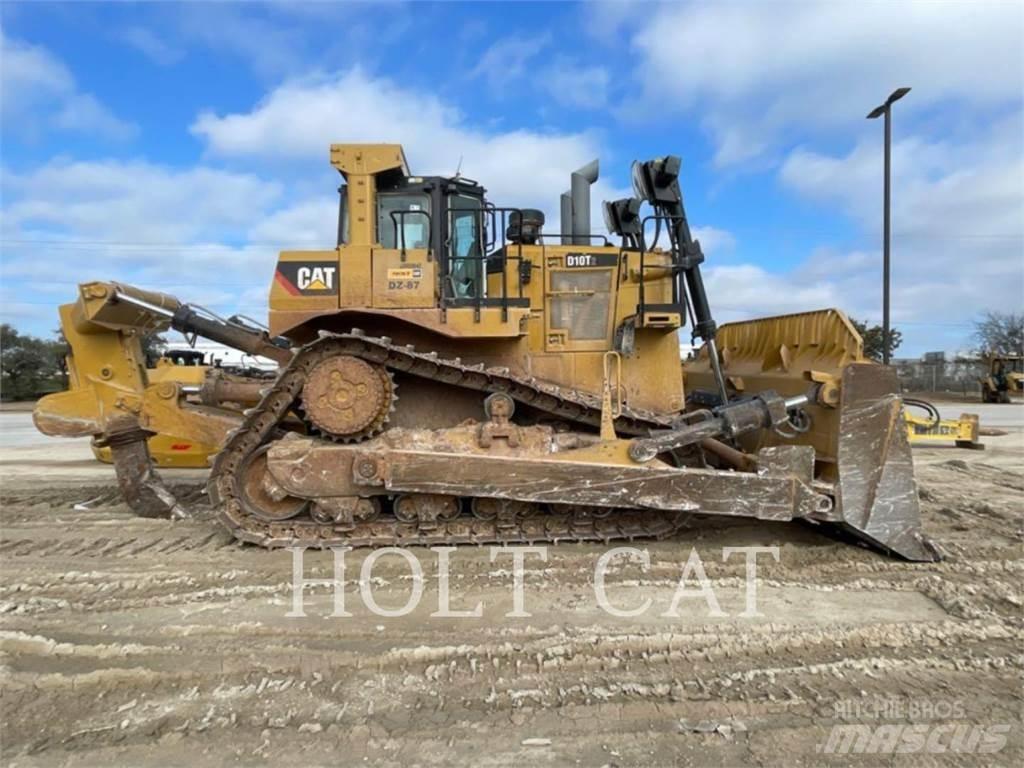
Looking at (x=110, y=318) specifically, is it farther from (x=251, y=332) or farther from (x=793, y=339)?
(x=793, y=339)

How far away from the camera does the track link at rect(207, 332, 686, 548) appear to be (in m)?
5.08

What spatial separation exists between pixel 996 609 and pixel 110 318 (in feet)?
24.5

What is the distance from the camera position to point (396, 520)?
16.9ft

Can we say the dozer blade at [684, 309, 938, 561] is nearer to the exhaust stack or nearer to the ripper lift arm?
the exhaust stack

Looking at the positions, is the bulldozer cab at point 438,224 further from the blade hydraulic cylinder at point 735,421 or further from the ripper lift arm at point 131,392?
the blade hydraulic cylinder at point 735,421

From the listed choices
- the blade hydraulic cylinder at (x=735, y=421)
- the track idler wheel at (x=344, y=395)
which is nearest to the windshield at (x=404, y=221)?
the track idler wheel at (x=344, y=395)

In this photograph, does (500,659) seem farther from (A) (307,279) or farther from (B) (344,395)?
(A) (307,279)

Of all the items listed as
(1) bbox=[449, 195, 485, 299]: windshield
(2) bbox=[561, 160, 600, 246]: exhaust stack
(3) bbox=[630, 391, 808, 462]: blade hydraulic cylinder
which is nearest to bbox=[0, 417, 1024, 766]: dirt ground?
(3) bbox=[630, 391, 808, 462]: blade hydraulic cylinder

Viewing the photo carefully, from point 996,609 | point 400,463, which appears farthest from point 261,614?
point 996,609

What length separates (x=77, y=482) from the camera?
844cm

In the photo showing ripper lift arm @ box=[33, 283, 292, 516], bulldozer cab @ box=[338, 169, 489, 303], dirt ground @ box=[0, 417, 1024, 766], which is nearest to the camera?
dirt ground @ box=[0, 417, 1024, 766]

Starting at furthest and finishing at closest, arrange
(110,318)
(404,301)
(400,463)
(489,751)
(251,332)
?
(251,332) → (110,318) → (404,301) → (400,463) → (489,751)

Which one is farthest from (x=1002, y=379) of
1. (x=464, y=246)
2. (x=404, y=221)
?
(x=404, y=221)

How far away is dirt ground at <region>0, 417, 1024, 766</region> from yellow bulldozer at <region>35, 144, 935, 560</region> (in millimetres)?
396
